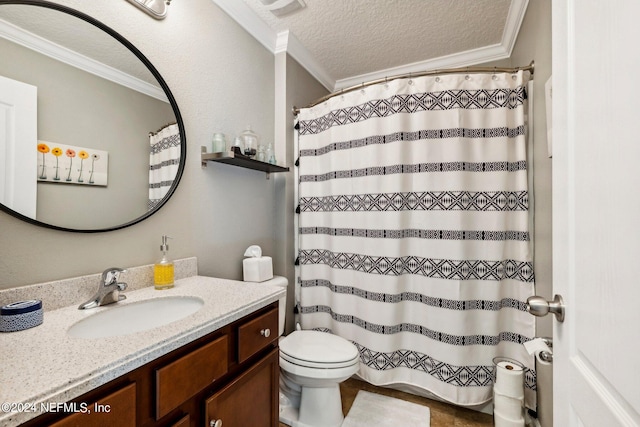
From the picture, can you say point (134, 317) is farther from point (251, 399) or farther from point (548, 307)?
point (548, 307)

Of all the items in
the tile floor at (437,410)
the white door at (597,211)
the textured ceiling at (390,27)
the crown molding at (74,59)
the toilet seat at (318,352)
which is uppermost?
the textured ceiling at (390,27)

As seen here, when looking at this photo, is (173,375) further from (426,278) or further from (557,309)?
(426,278)

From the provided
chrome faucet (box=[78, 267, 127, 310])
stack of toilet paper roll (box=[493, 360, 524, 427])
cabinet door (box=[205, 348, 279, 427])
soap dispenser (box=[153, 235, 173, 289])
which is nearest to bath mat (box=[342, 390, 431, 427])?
stack of toilet paper roll (box=[493, 360, 524, 427])

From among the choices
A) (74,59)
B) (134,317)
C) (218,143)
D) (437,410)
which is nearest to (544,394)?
(437,410)

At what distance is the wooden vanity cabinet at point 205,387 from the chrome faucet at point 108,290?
45 centimetres

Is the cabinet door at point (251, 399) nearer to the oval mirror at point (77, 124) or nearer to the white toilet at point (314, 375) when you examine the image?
the white toilet at point (314, 375)

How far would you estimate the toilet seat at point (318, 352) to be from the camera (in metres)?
1.41

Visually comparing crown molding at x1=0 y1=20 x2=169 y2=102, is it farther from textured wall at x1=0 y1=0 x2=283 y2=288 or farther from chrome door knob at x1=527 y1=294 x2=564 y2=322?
chrome door knob at x1=527 y1=294 x2=564 y2=322

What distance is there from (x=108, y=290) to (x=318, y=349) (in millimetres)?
1023

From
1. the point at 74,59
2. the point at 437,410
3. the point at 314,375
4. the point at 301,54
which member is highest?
the point at 301,54

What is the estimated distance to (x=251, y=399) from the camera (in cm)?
100

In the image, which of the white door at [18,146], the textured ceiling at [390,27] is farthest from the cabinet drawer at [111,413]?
the textured ceiling at [390,27]

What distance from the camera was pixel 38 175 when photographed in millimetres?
924

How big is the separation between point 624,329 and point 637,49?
0.40 meters
